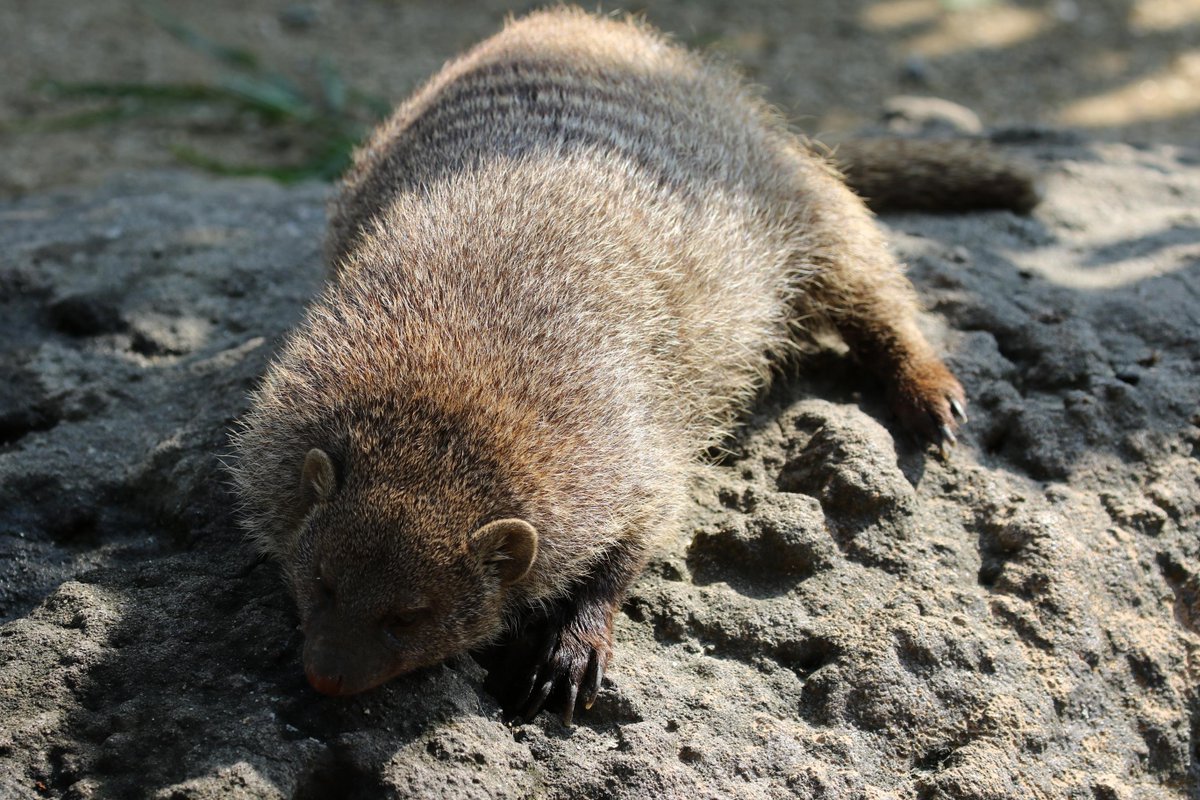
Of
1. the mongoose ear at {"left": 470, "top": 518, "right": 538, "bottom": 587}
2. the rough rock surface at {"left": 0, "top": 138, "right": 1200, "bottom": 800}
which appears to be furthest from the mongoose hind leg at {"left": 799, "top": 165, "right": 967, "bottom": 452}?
the mongoose ear at {"left": 470, "top": 518, "right": 538, "bottom": 587}

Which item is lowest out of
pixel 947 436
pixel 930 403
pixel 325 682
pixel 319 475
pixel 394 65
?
pixel 325 682

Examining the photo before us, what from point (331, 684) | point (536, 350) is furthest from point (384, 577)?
point (536, 350)

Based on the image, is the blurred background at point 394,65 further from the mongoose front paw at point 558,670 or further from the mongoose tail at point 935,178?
the mongoose front paw at point 558,670

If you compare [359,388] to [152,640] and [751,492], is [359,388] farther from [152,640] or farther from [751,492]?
[751,492]

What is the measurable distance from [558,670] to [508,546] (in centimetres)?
41

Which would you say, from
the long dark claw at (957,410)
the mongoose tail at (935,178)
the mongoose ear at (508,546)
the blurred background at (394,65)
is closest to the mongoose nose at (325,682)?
the mongoose ear at (508,546)

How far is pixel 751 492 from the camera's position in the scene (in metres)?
4.16

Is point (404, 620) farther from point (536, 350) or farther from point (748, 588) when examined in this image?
point (748, 588)

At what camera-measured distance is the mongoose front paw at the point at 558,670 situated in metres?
3.39

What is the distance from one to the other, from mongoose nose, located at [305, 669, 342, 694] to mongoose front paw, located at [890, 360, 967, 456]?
7.78 ft

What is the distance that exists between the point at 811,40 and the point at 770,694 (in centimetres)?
977

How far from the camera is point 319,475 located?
3.36 metres

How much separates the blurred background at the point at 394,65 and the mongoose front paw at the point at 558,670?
20.4 feet

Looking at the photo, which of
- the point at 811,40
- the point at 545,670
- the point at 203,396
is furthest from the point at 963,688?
the point at 811,40
